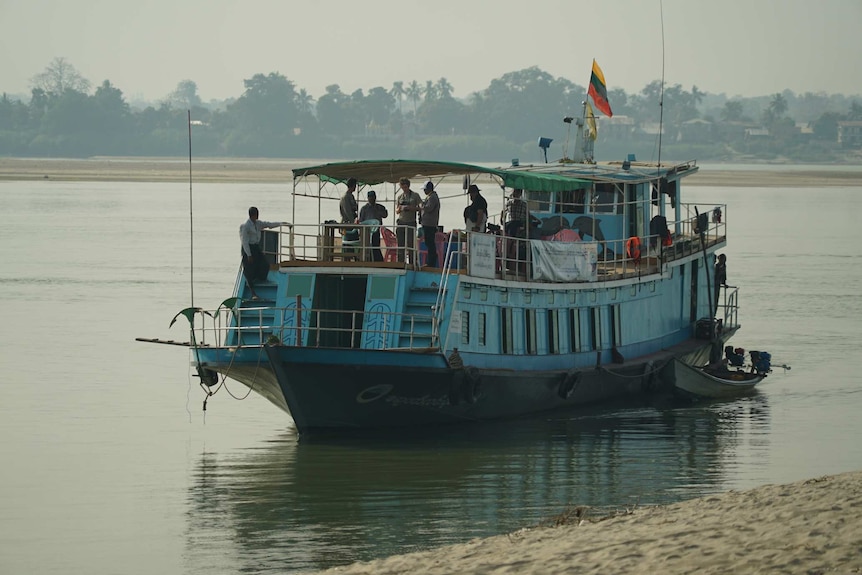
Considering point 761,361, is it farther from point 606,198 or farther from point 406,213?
point 406,213

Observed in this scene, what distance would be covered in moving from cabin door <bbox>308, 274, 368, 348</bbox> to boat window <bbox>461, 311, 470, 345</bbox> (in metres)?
1.66

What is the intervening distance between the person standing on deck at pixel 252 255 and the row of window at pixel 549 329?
3.44m

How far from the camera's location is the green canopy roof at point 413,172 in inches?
987

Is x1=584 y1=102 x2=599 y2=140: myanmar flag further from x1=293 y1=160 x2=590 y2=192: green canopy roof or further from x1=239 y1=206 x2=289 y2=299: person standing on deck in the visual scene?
x1=239 y1=206 x2=289 y2=299: person standing on deck

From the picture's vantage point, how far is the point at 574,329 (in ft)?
90.1

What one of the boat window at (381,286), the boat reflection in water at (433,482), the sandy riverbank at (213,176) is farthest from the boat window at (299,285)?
the sandy riverbank at (213,176)

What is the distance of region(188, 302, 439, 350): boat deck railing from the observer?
2370 centimetres

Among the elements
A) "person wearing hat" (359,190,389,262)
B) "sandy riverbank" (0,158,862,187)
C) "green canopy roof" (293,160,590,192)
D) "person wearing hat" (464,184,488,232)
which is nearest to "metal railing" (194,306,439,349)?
"person wearing hat" (359,190,389,262)

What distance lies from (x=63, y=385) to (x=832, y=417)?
14.7 meters

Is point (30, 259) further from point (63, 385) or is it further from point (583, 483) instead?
point (583, 483)

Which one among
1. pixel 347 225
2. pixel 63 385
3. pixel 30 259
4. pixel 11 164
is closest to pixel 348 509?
pixel 347 225

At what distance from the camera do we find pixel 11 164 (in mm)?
177375

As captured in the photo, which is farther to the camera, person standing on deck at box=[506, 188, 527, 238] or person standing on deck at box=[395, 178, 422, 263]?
person standing on deck at box=[506, 188, 527, 238]

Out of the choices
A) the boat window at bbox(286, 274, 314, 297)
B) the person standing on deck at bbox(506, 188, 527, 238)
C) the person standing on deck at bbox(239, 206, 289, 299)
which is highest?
the person standing on deck at bbox(506, 188, 527, 238)
